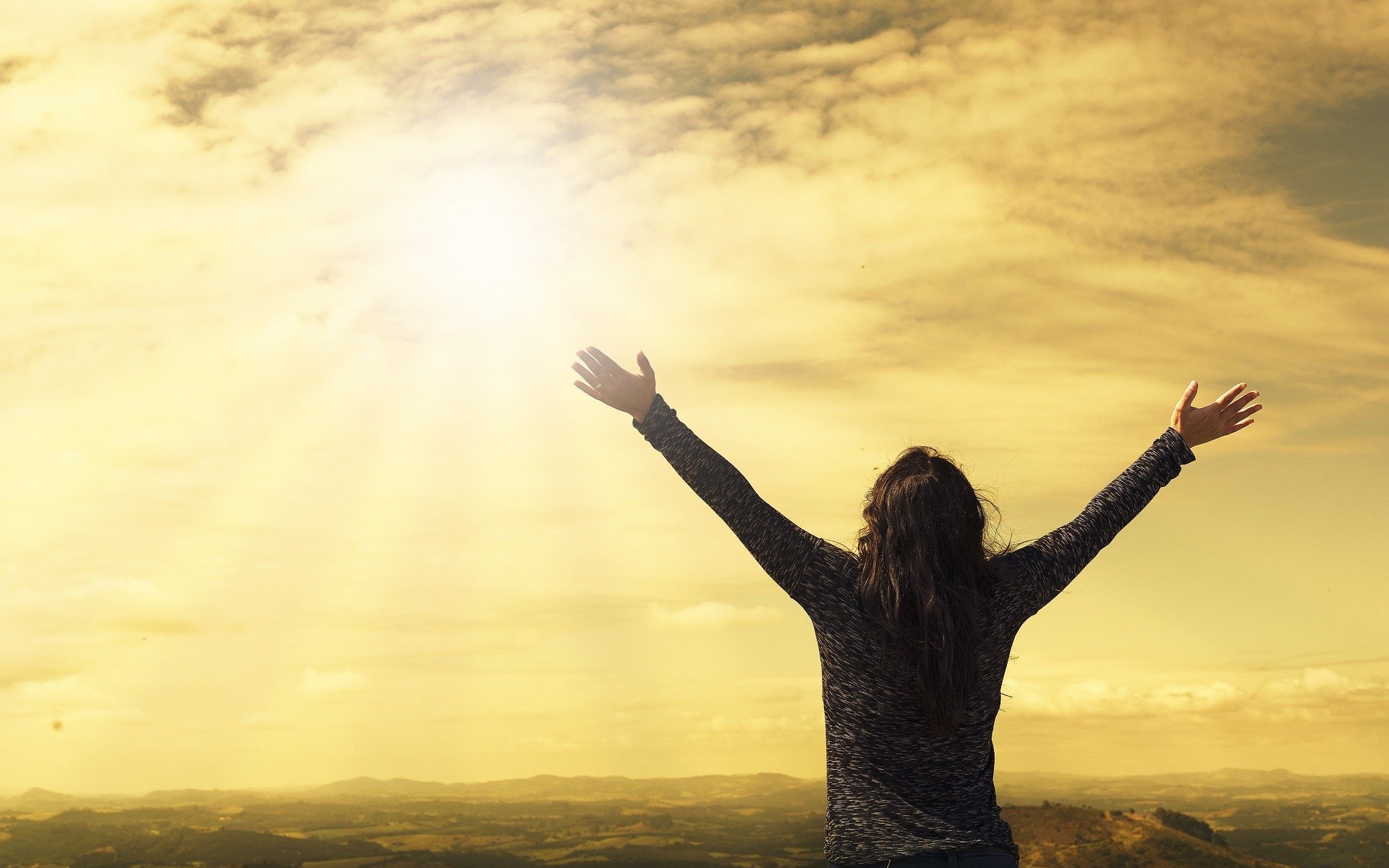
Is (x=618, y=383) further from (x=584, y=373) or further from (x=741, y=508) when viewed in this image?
(x=741, y=508)

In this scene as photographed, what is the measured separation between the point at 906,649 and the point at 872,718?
0.42 meters

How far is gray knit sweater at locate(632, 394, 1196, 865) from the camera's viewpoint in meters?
5.48

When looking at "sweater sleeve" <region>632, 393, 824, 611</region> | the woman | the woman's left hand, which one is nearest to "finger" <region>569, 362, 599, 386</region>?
the woman's left hand

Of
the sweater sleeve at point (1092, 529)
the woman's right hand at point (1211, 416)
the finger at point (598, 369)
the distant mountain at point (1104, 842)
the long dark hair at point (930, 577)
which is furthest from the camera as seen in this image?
the distant mountain at point (1104, 842)

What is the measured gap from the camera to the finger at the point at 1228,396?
7.90 metres

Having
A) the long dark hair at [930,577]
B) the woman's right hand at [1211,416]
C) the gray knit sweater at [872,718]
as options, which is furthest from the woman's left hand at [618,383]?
the woman's right hand at [1211,416]

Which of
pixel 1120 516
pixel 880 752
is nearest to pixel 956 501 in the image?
pixel 880 752

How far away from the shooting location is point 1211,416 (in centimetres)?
786

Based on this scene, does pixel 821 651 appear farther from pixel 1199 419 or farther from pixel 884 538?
pixel 1199 419

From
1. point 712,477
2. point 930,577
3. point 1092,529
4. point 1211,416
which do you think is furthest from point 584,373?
point 1211,416

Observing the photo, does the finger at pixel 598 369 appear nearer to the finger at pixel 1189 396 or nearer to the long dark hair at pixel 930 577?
the long dark hair at pixel 930 577

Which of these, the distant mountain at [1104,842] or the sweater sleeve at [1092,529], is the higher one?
the sweater sleeve at [1092,529]

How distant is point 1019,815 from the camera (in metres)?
117

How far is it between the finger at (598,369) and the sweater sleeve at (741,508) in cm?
37
